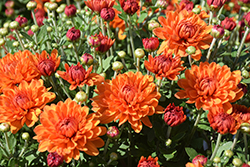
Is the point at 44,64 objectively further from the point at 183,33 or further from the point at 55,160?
the point at 183,33

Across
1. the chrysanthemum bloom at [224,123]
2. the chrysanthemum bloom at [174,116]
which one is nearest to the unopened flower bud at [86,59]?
the chrysanthemum bloom at [174,116]

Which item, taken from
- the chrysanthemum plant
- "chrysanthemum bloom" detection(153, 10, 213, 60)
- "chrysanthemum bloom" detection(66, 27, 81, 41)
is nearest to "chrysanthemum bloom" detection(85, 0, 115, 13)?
the chrysanthemum plant

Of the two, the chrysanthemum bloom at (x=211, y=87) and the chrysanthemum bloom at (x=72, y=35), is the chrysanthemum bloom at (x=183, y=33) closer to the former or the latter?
the chrysanthemum bloom at (x=211, y=87)

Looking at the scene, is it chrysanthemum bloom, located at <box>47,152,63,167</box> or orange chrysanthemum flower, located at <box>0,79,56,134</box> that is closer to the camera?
chrysanthemum bloom, located at <box>47,152,63,167</box>

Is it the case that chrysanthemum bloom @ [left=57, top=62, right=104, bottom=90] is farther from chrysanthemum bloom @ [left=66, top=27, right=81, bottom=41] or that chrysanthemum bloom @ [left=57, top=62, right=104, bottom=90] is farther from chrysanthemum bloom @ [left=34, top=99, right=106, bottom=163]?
chrysanthemum bloom @ [left=66, top=27, right=81, bottom=41]

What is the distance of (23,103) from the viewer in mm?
1311

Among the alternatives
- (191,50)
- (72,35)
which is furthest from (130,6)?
(191,50)

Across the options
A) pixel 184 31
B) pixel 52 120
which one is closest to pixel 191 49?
pixel 184 31

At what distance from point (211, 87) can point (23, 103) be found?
93 cm

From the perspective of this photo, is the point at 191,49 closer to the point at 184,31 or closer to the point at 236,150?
the point at 184,31

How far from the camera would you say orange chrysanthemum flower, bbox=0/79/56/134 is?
131 centimetres

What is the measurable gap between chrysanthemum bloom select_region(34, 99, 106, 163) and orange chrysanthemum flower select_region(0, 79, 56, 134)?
0.36 ft

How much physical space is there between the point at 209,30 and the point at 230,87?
39cm

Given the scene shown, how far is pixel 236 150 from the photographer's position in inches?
58.3
